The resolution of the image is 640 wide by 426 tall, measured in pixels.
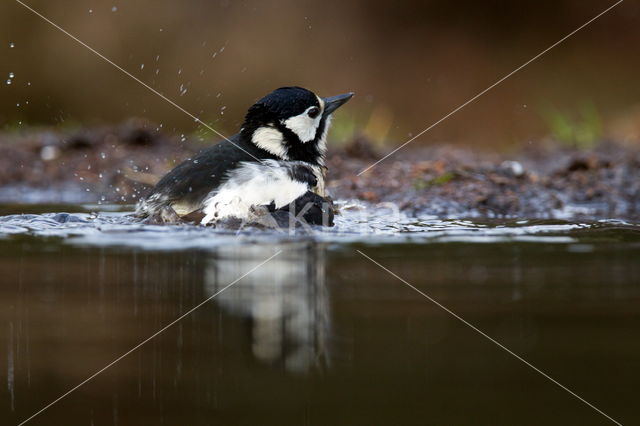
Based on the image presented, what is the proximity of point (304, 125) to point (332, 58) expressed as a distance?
27.7ft

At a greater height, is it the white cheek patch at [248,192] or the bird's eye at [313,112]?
the bird's eye at [313,112]

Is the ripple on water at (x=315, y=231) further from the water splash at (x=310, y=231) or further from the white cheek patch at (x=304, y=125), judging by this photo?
the white cheek patch at (x=304, y=125)

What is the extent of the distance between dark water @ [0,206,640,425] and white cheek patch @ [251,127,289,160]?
0.82 m

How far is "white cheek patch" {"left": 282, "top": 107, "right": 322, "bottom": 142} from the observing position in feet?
19.6

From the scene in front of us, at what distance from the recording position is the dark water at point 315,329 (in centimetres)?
257

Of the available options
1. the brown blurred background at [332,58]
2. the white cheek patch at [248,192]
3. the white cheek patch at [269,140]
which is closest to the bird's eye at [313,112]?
the white cheek patch at [269,140]

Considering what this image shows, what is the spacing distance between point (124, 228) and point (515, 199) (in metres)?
2.99

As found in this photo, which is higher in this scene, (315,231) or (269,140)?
(269,140)

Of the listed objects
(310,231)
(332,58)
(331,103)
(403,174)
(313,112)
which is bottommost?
(310,231)

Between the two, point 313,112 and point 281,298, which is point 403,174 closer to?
point 313,112

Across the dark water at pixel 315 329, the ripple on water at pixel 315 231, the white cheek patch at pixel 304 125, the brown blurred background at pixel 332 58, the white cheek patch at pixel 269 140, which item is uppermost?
the brown blurred background at pixel 332 58

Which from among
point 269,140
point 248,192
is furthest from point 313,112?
point 248,192

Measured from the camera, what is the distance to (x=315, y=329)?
3.32 m

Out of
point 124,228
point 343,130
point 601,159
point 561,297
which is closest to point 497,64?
point 343,130
